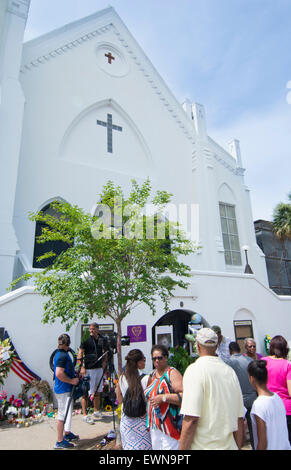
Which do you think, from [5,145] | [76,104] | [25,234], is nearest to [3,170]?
[5,145]

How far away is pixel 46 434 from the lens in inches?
203

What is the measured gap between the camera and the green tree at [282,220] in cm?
2009

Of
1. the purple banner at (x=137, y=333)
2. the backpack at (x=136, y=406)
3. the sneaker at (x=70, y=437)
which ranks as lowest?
the sneaker at (x=70, y=437)

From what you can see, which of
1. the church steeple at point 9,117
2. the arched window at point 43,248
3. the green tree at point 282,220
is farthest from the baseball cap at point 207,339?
the green tree at point 282,220

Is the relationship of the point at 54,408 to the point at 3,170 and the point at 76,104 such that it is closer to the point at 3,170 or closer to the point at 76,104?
the point at 3,170

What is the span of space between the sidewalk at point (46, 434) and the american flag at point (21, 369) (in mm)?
992

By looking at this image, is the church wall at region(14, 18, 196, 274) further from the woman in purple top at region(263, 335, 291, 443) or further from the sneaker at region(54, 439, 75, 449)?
the woman in purple top at region(263, 335, 291, 443)

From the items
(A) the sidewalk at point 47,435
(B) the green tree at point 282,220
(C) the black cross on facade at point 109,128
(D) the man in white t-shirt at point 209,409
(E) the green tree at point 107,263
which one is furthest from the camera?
(B) the green tree at point 282,220

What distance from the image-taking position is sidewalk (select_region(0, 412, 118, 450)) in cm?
461

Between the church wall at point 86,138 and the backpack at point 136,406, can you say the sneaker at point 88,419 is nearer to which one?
the backpack at point 136,406

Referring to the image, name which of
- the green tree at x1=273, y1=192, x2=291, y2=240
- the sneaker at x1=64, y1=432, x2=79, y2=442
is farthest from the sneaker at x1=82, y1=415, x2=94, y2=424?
the green tree at x1=273, y1=192, x2=291, y2=240

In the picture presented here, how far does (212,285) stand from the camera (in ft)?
35.1

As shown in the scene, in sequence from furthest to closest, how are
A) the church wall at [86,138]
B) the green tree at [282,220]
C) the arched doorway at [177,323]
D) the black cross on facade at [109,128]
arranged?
the green tree at [282,220]
the black cross on facade at [109,128]
the church wall at [86,138]
the arched doorway at [177,323]

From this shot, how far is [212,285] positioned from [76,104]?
9.45 metres
